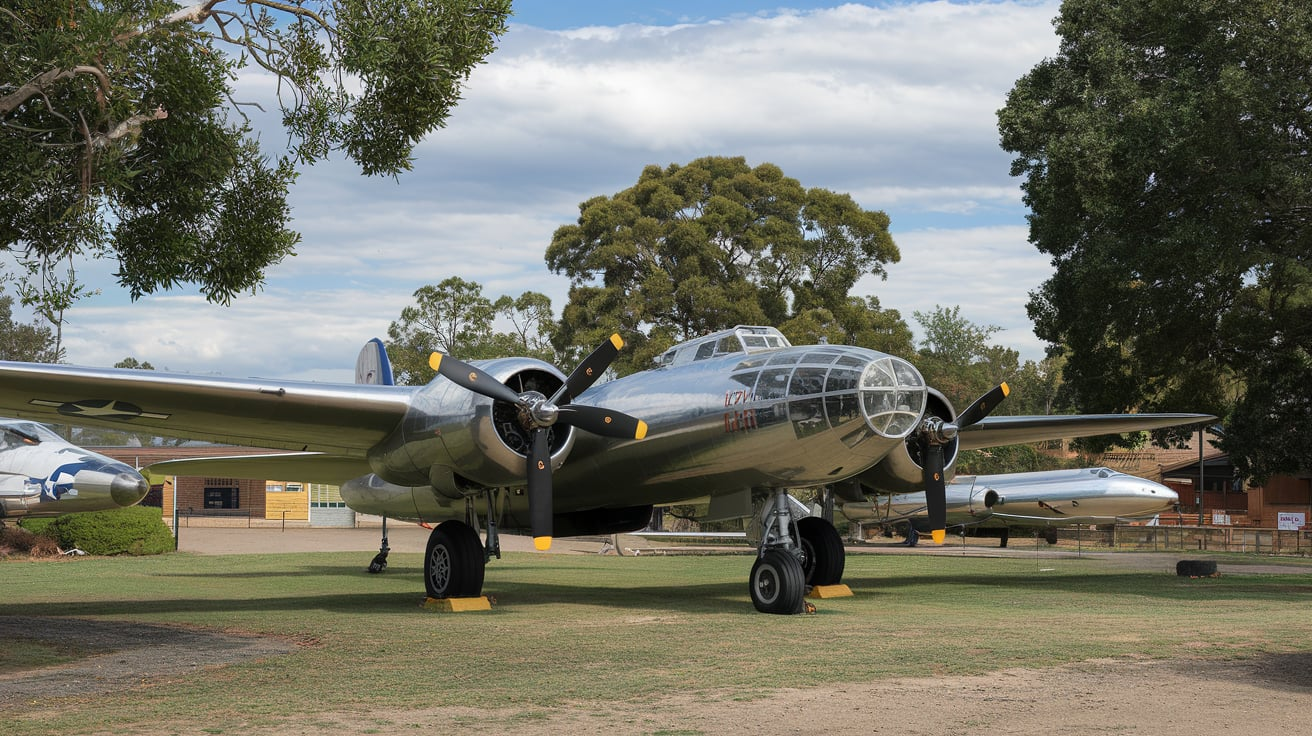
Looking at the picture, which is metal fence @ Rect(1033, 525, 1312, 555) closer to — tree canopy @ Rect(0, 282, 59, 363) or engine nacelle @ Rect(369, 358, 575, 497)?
engine nacelle @ Rect(369, 358, 575, 497)

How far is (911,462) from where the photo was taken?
1648 cm

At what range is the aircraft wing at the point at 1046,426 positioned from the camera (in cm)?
1827

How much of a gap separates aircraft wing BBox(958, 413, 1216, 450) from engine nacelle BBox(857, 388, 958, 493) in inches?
68.4

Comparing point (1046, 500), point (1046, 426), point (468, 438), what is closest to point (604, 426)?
point (468, 438)

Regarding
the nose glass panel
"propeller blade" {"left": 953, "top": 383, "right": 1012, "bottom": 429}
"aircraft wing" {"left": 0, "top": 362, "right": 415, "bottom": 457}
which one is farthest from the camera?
"propeller blade" {"left": 953, "top": 383, "right": 1012, "bottom": 429}

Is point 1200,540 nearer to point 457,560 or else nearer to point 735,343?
point 735,343

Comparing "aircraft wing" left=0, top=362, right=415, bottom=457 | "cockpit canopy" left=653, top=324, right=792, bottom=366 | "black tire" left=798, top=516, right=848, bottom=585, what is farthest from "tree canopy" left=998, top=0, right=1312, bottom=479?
"aircraft wing" left=0, top=362, right=415, bottom=457

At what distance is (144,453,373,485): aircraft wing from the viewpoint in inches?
729

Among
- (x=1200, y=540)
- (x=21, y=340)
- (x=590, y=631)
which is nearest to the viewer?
(x=590, y=631)

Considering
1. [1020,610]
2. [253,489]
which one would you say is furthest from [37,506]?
[253,489]

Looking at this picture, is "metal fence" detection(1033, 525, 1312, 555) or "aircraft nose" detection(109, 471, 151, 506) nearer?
"aircraft nose" detection(109, 471, 151, 506)

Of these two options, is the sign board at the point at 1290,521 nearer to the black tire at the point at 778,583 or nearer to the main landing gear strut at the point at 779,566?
the main landing gear strut at the point at 779,566

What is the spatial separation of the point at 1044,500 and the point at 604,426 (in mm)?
23577

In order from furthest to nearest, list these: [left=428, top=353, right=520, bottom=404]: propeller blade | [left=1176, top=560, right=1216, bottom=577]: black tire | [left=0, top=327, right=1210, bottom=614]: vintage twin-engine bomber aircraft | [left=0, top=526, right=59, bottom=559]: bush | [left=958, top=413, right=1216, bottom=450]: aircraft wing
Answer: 1. [left=0, top=526, right=59, bottom=559]: bush
2. [left=1176, top=560, right=1216, bottom=577]: black tire
3. [left=958, top=413, right=1216, bottom=450]: aircraft wing
4. [left=428, top=353, right=520, bottom=404]: propeller blade
5. [left=0, top=327, right=1210, bottom=614]: vintage twin-engine bomber aircraft
